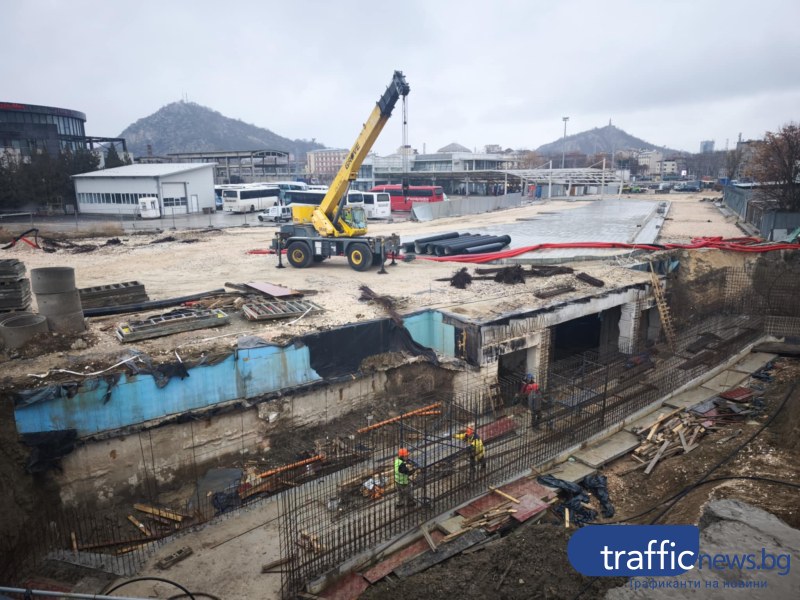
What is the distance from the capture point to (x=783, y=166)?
72.2 ft

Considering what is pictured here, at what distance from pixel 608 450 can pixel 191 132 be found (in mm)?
190488

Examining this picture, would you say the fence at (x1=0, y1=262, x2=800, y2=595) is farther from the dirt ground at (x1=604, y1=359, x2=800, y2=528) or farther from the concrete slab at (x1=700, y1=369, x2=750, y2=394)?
the dirt ground at (x1=604, y1=359, x2=800, y2=528)

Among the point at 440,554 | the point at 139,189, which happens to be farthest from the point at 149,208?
the point at 440,554

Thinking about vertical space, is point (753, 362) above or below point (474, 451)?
below

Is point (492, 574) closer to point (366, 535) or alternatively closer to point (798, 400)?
point (366, 535)

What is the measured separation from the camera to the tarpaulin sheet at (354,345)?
11148 millimetres

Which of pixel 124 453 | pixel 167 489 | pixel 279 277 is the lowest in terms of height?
pixel 167 489

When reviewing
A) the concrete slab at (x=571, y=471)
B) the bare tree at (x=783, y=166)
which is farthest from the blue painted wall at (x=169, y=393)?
the bare tree at (x=783, y=166)

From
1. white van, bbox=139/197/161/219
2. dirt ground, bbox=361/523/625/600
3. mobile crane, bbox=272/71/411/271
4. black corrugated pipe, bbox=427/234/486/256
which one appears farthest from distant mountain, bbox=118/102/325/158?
dirt ground, bbox=361/523/625/600

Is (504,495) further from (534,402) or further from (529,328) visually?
(529,328)

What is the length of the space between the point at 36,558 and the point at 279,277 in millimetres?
10501

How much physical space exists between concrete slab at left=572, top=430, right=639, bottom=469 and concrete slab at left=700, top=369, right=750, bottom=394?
3.57m

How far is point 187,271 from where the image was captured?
1831 centimetres

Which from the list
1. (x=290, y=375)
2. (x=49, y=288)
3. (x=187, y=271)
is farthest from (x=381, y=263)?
(x=49, y=288)
